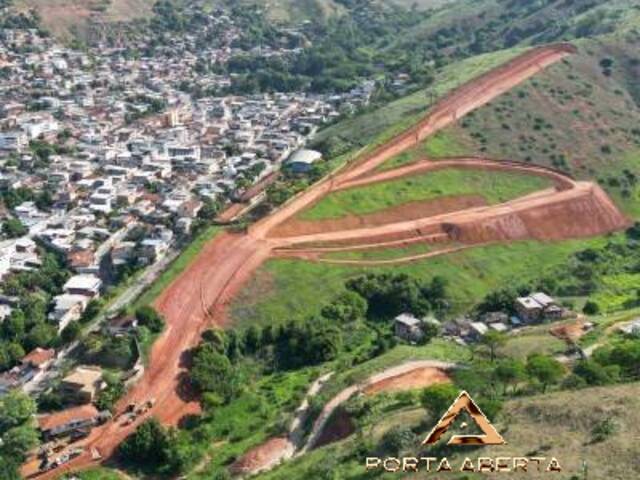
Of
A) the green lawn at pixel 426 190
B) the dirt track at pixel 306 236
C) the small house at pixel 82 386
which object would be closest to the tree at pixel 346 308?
the dirt track at pixel 306 236

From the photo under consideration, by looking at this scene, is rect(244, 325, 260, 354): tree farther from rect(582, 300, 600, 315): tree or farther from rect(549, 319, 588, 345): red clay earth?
rect(582, 300, 600, 315): tree

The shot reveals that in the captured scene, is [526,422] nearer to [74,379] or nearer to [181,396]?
[181,396]

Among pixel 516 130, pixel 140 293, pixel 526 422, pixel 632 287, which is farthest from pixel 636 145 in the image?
pixel 526 422

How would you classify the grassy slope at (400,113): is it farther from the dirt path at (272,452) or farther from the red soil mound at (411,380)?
the dirt path at (272,452)

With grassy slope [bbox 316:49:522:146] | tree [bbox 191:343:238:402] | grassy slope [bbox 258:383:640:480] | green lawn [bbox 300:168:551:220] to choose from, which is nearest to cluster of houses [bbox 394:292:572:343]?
tree [bbox 191:343:238:402]

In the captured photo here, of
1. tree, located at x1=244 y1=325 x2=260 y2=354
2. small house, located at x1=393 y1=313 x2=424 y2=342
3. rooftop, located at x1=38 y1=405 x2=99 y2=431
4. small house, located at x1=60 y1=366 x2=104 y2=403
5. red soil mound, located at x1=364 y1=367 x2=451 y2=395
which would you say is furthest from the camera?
small house, located at x1=393 y1=313 x2=424 y2=342

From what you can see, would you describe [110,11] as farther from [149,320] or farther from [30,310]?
[149,320]
